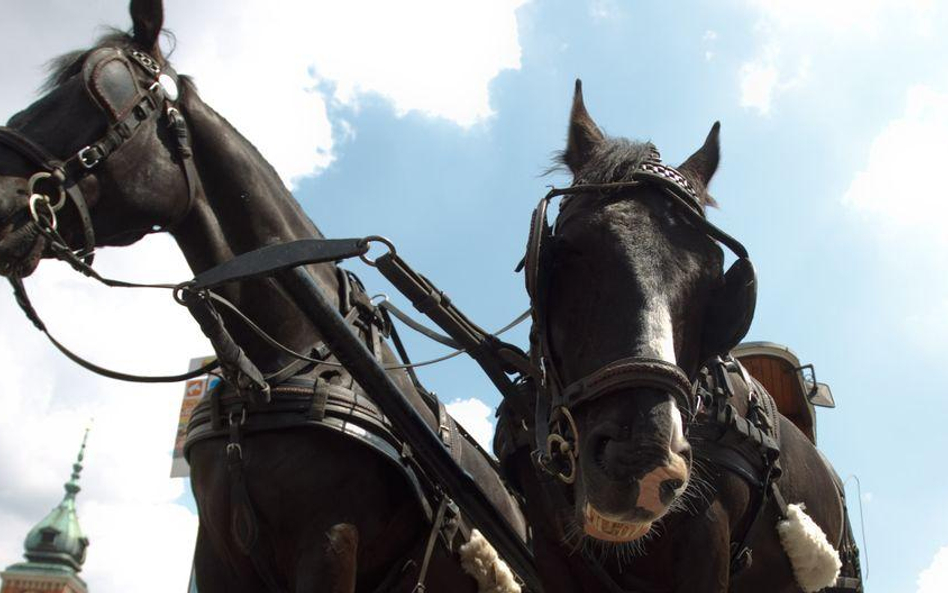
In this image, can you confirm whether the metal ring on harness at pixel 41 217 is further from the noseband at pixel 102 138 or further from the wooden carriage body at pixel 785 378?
the wooden carriage body at pixel 785 378

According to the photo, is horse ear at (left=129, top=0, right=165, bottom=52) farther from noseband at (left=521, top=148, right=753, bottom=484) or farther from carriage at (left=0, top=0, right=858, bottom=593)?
noseband at (left=521, top=148, right=753, bottom=484)

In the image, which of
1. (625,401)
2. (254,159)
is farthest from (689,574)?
(254,159)

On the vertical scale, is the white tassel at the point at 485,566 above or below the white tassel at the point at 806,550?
above

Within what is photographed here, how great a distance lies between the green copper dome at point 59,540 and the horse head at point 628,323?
199 feet

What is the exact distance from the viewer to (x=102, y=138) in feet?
13.5

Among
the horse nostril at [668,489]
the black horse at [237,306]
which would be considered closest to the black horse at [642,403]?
the horse nostril at [668,489]

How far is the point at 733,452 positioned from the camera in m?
3.68

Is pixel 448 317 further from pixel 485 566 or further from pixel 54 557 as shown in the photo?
pixel 54 557

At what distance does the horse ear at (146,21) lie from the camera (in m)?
4.59

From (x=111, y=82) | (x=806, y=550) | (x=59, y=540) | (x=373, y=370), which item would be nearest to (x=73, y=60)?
(x=111, y=82)

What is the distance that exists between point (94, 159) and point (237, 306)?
951 millimetres

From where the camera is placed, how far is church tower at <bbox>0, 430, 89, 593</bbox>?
5784 cm

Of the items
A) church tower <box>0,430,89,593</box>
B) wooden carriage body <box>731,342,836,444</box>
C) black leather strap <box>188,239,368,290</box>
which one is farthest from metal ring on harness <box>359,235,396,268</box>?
church tower <box>0,430,89,593</box>

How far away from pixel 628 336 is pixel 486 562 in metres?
2.44
